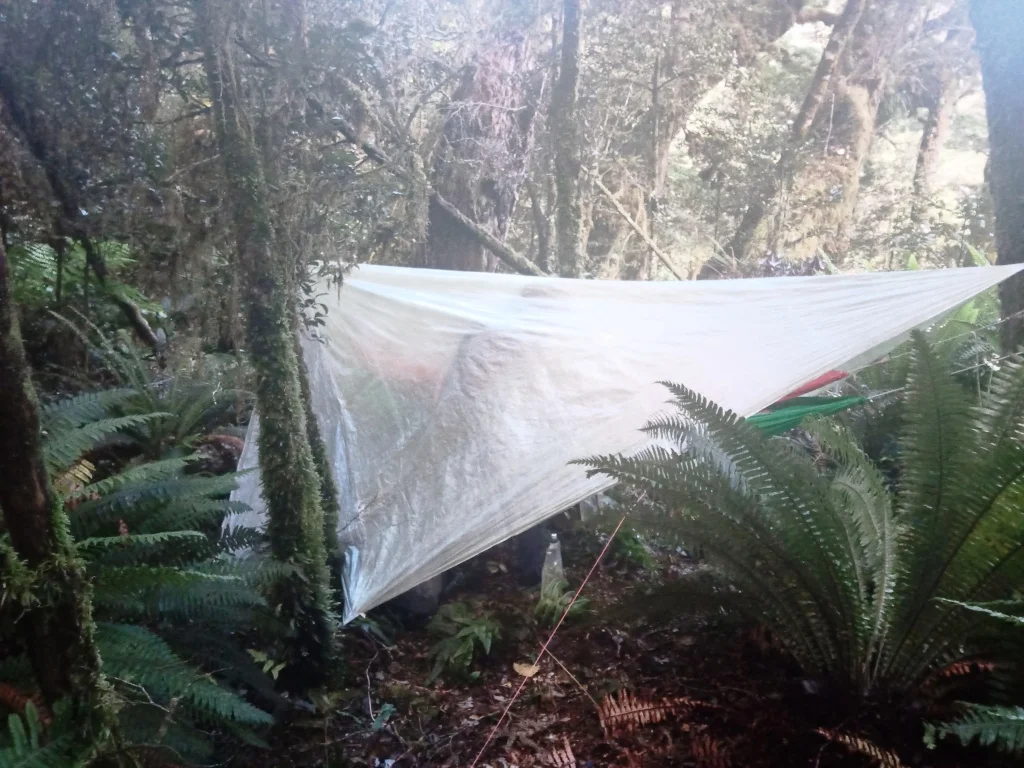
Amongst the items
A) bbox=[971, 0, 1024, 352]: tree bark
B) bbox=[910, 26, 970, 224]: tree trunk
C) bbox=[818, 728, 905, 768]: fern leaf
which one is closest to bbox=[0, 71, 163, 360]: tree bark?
bbox=[818, 728, 905, 768]: fern leaf

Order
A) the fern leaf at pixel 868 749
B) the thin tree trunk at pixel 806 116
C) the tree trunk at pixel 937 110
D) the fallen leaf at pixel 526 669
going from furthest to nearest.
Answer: the tree trunk at pixel 937 110 → the thin tree trunk at pixel 806 116 → the fallen leaf at pixel 526 669 → the fern leaf at pixel 868 749

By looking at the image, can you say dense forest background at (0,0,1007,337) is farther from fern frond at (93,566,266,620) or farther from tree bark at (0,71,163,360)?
fern frond at (93,566,266,620)

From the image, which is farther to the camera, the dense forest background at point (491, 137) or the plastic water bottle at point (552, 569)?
the plastic water bottle at point (552, 569)

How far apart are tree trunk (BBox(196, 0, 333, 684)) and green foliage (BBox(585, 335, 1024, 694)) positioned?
2.73ft

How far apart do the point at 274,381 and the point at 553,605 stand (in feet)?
3.92

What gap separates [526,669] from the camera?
7.13 ft

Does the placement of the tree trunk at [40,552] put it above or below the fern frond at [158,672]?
above

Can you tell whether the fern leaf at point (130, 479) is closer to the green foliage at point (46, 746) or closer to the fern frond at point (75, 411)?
the fern frond at point (75, 411)

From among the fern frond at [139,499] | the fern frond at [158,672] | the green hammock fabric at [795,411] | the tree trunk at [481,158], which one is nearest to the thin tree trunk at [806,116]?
the tree trunk at [481,158]

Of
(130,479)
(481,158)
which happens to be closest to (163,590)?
(130,479)

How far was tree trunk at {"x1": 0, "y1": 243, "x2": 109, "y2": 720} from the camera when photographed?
1.04 metres

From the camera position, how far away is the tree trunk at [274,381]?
1892 mm

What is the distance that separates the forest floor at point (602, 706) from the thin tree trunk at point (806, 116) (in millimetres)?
6182

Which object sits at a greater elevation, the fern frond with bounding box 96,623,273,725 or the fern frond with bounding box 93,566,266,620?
the fern frond with bounding box 93,566,266,620
